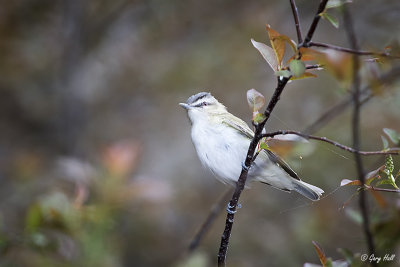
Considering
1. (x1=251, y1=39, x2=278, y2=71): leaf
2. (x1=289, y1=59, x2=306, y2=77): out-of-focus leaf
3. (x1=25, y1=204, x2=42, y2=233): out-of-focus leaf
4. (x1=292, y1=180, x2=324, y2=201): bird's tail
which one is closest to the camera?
(x1=289, y1=59, x2=306, y2=77): out-of-focus leaf

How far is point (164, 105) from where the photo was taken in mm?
4945

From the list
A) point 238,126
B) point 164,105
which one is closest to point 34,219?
point 238,126

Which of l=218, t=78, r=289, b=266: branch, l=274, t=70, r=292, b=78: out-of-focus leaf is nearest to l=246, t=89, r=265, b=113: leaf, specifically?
l=218, t=78, r=289, b=266: branch

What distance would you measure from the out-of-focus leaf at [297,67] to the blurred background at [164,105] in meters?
2.49

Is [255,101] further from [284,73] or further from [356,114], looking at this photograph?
[356,114]

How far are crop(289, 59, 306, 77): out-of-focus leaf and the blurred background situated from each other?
98.2 inches

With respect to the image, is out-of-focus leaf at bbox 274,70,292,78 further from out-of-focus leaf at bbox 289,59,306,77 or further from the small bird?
the small bird

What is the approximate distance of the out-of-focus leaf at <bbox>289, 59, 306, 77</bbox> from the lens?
1.20m

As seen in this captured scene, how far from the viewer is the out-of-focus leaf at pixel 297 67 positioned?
3.93ft

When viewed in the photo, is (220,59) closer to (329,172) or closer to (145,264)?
(329,172)

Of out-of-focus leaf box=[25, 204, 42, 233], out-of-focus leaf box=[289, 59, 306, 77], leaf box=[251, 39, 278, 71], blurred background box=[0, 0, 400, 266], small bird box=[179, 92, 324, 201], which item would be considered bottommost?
out-of-focus leaf box=[289, 59, 306, 77]

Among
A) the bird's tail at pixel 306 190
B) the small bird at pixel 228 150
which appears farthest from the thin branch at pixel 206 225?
the bird's tail at pixel 306 190

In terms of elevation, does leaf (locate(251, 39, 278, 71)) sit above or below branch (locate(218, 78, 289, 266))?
above

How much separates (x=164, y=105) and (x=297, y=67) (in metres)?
3.79
